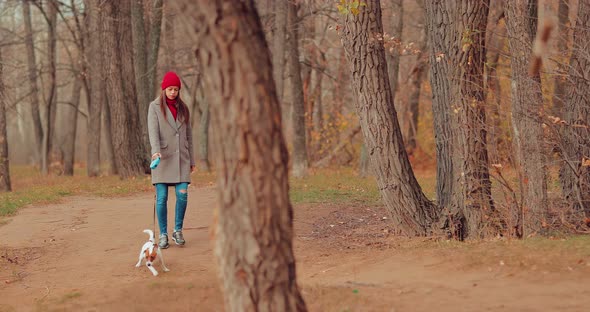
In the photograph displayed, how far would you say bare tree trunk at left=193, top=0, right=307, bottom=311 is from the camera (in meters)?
5.32

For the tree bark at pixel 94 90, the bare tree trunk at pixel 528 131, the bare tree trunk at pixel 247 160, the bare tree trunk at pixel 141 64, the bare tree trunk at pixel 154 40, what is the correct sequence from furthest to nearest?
1. the tree bark at pixel 94 90
2. the bare tree trunk at pixel 154 40
3. the bare tree trunk at pixel 141 64
4. the bare tree trunk at pixel 528 131
5. the bare tree trunk at pixel 247 160

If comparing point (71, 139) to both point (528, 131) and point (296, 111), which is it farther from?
point (528, 131)

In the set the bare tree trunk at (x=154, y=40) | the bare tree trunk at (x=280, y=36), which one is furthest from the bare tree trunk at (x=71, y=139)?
the bare tree trunk at (x=280, y=36)

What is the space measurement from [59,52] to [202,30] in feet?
178

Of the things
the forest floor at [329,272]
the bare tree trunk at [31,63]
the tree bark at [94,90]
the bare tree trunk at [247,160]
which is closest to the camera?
the bare tree trunk at [247,160]

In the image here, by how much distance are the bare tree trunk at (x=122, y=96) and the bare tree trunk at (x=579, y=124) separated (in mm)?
14819

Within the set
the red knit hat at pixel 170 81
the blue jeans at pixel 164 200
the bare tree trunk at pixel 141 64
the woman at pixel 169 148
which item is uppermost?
the bare tree trunk at pixel 141 64

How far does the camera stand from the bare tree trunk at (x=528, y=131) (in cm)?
970

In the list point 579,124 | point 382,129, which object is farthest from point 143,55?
point 579,124

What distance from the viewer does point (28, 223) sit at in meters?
13.3

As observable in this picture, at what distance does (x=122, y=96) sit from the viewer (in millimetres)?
23312

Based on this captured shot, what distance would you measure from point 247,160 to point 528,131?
5.48 metres

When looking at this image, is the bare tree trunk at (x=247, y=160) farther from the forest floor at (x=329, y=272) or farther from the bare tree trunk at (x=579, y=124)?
the bare tree trunk at (x=579, y=124)

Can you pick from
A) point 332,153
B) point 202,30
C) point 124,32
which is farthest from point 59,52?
point 202,30
